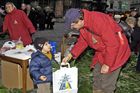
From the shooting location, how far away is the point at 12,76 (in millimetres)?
7410

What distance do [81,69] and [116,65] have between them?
4.69 metres

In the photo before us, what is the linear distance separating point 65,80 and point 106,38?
99 cm

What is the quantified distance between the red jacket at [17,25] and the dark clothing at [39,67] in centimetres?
348

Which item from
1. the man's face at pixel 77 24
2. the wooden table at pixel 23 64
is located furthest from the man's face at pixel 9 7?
the man's face at pixel 77 24

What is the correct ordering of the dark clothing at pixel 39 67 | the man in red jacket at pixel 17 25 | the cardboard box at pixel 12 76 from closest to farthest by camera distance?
the dark clothing at pixel 39 67 < the cardboard box at pixel 12 76 < the man in red jacket at pixel 17 25

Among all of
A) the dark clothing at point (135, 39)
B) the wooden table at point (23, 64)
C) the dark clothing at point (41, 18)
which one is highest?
the wooden table at point (23, 64)

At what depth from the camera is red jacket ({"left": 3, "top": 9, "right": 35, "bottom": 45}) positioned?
912 cm

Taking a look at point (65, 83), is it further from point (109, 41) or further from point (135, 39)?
point (135, 39)

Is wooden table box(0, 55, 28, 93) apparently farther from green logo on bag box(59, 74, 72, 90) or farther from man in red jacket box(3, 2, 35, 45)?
man in red jacket box(3, 2, 35, 45)

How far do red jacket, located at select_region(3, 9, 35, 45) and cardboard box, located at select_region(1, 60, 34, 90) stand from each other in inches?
66.7

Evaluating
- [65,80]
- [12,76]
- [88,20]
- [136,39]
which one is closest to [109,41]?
[88,20]

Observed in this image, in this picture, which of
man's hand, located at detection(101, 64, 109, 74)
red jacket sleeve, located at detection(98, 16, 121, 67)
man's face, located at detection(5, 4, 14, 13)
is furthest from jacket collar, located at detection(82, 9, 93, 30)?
man's face, located at detection(5, 4, 14, 13)

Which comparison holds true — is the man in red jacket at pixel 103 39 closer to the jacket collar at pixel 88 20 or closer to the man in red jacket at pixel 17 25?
the jacket collar at pixel 88 20

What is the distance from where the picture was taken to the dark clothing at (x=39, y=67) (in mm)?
5684
